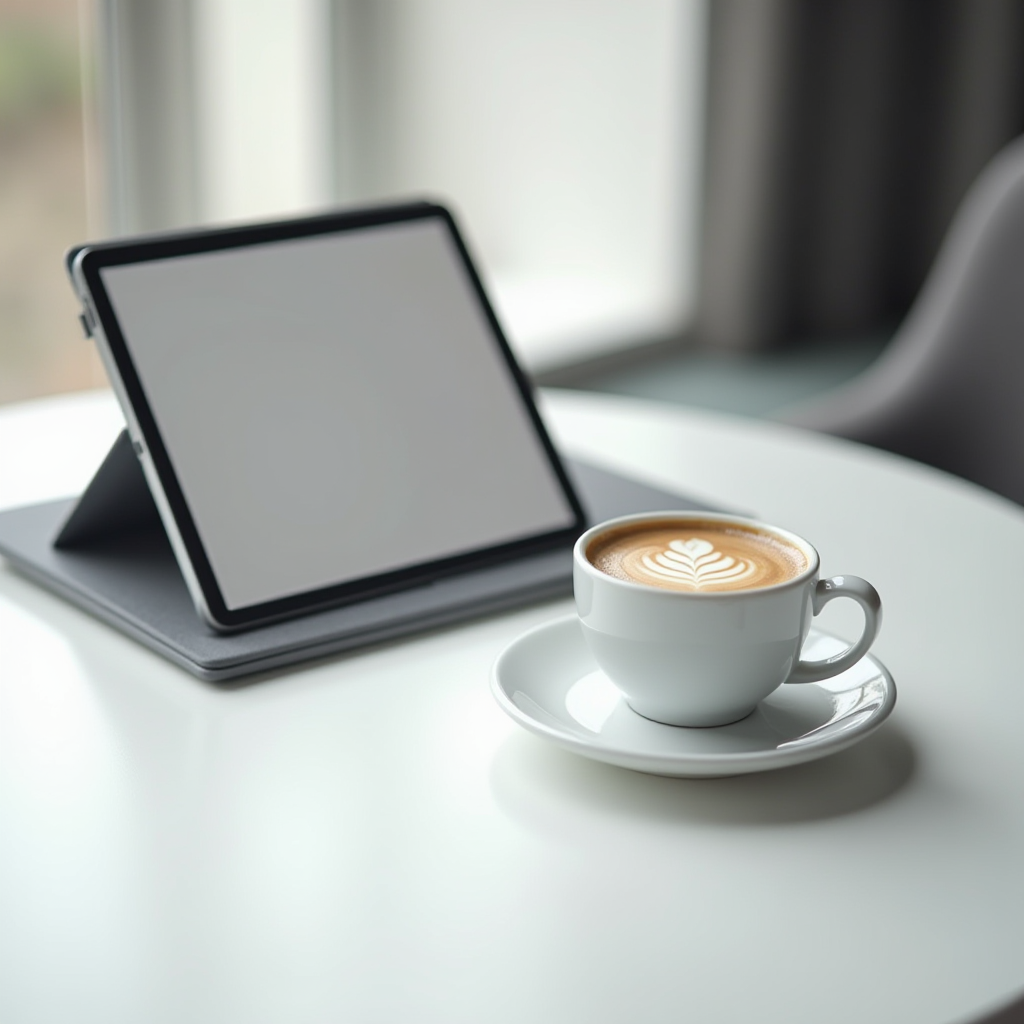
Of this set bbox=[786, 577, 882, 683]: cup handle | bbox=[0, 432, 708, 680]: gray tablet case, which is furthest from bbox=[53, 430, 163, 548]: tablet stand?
bbox=[786, 577, 882, 683]: cup handle

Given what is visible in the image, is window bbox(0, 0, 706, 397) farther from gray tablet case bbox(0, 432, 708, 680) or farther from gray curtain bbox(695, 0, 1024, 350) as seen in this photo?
gray tablet case bbox(0, 432, 708, 680)

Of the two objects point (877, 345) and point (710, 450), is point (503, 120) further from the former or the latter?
point (710, 450)

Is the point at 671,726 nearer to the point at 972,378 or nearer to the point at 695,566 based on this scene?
the point at 695,566

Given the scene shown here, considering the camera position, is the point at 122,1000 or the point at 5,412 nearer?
the point at 122,1000

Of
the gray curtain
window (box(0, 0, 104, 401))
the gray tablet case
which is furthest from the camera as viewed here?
the gray curtain

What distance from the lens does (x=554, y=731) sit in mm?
573

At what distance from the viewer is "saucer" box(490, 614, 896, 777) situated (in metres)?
0.56

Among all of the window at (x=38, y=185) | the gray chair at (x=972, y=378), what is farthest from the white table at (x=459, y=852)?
the window at (x=38, y=185)

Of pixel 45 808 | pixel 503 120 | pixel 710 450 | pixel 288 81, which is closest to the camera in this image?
pixel 45 808

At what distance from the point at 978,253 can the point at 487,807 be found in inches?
43.2

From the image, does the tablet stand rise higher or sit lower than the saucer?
higher

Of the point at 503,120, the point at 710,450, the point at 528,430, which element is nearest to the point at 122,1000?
the point at 528,430

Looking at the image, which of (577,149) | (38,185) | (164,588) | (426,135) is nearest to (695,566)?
(164,588)

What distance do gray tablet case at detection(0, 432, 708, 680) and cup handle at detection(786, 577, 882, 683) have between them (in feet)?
0.68
